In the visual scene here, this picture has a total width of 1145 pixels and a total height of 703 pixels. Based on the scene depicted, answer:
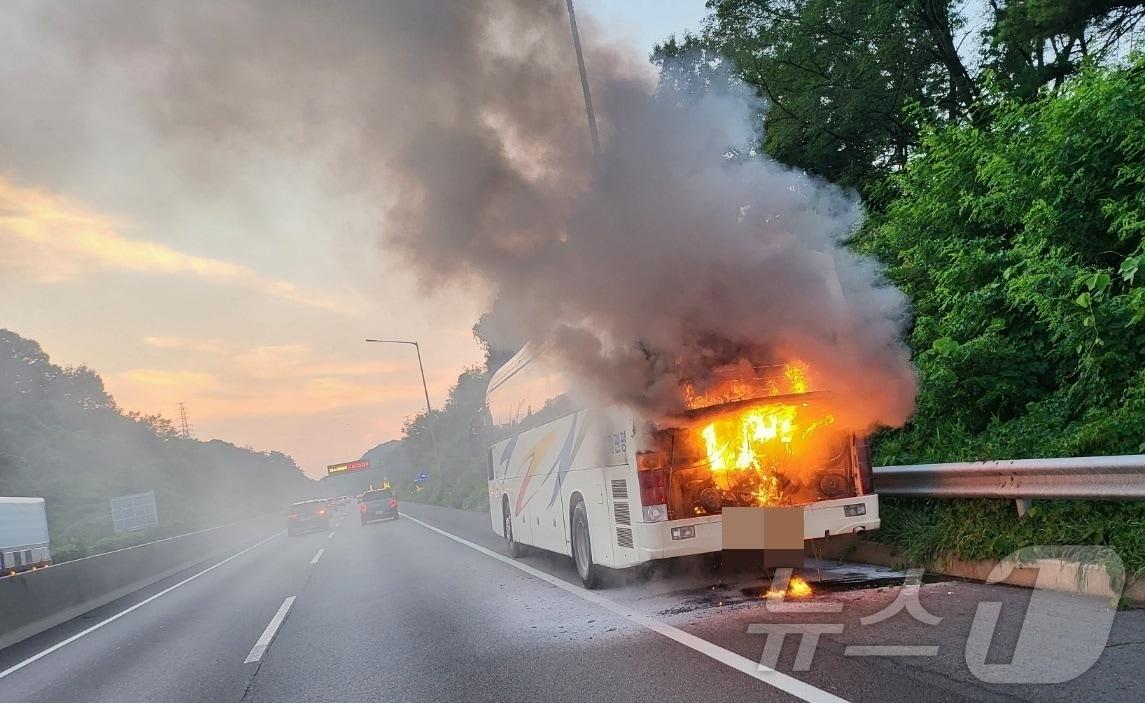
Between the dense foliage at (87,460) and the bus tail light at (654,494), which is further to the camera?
the dense foliage at (87,460)

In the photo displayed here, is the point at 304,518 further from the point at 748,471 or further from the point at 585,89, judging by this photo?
the point at 748,471

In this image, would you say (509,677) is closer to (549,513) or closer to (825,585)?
(825,585)

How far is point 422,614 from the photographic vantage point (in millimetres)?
9320

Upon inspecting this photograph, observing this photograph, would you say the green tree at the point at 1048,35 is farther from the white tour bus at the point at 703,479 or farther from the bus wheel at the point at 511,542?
the bus wheel at the point at 511,542

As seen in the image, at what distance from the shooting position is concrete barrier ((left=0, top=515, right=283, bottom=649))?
12.9 metres

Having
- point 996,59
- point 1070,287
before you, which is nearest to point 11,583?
point 1070,287

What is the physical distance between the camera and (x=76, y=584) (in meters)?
16.0

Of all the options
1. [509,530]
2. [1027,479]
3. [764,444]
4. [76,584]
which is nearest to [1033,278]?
[1027,479]

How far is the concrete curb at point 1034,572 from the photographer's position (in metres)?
5.52

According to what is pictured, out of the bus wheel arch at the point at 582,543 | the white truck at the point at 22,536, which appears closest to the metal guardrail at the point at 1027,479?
the bus wheel arch at the point at 582,543

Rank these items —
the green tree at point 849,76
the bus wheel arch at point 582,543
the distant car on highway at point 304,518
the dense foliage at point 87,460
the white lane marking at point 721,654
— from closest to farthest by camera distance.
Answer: the white lane marking at point 721,654 → the bus wheel arch at point 582,543 → the green tree at point 849,76 → the distant car on highway at point 304,518 → the dense foliage at point 87,460

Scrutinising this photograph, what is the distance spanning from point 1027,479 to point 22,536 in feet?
98.1

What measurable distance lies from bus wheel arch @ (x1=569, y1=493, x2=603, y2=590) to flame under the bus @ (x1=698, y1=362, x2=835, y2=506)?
2.15 metres

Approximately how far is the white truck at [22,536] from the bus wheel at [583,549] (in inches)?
832
